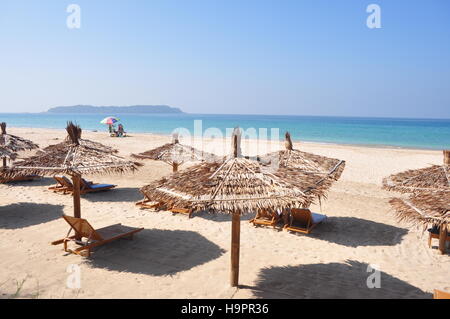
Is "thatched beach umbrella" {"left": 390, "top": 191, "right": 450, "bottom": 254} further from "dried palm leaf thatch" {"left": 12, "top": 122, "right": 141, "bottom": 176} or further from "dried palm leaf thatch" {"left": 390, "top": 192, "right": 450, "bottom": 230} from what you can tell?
"dried palm leaf thatch" {"left": 12, "top": 122, "right": 141, "bottom": 176}

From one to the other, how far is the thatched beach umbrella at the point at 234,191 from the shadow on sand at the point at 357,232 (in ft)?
10.1

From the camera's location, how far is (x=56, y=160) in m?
6.11

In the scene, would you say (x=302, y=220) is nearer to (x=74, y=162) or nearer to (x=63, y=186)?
(x=74, y=162)

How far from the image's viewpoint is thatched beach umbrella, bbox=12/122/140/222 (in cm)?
591

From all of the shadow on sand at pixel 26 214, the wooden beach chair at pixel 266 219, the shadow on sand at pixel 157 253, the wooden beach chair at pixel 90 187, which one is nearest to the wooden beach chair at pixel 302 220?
the wooden beach chair at pixel 266 219

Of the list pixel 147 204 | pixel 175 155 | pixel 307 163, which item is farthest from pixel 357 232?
pixel 175 155

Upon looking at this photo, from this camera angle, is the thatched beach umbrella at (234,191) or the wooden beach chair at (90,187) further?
the wooden beach chair at (90,187)

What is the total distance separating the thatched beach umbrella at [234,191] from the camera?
3.95 metres

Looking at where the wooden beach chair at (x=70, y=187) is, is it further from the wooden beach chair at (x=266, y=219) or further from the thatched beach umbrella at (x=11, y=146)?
the wooden beach chair at (x=266, y=219)

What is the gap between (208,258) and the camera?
18.7 feet

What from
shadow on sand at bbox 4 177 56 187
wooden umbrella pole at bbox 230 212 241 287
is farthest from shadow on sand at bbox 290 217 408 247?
shadow on sand at bbox 4 177 56 187

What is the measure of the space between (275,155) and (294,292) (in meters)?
3.14

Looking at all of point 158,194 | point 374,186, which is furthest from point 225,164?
point 374,186

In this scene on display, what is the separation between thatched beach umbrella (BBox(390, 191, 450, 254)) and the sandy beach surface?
1.03 m
